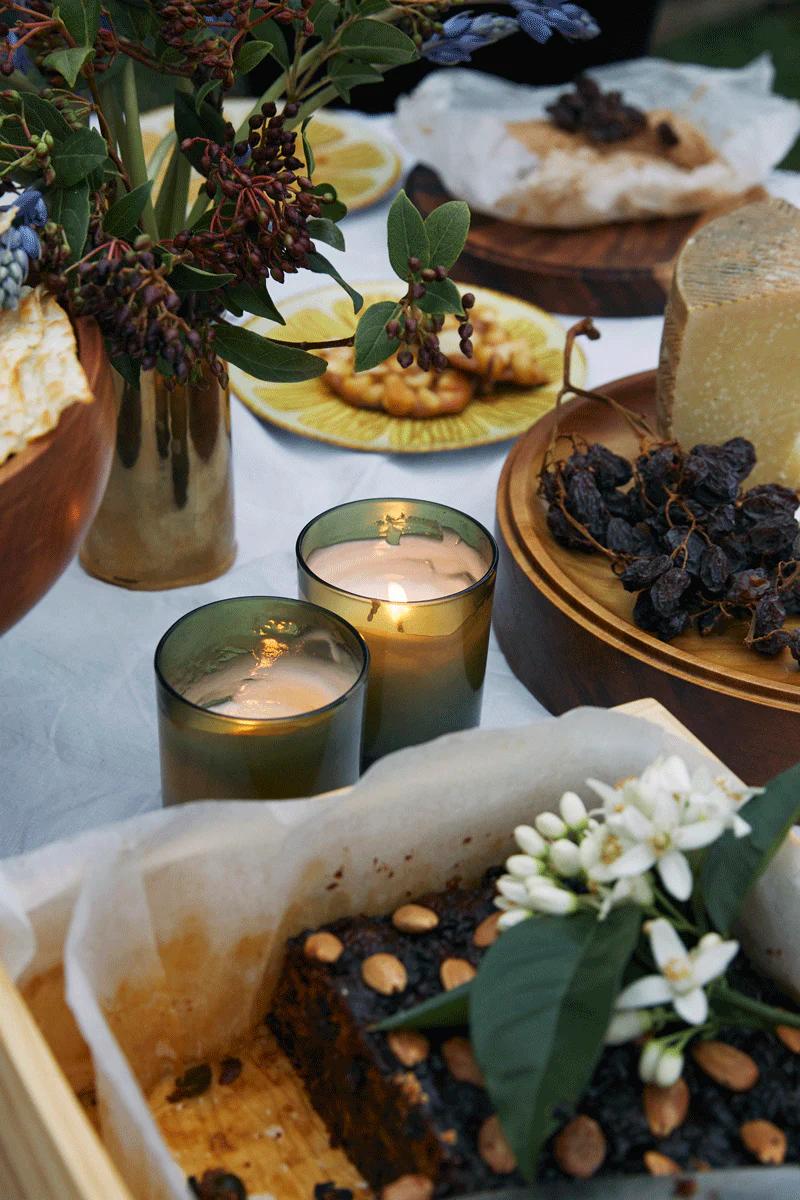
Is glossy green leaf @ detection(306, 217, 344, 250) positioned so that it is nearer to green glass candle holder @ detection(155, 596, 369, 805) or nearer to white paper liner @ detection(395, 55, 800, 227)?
green glass candle holder @ detection(155, 596, 369, 805)

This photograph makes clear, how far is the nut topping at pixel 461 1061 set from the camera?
42 cm

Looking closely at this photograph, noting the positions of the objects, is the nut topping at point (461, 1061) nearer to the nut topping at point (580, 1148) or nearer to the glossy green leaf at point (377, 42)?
the nut topping at point (580, 1148)

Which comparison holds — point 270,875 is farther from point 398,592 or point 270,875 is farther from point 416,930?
point 398,592

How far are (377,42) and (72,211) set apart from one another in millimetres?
188

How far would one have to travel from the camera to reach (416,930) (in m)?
0.47

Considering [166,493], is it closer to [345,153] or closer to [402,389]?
[402,389]

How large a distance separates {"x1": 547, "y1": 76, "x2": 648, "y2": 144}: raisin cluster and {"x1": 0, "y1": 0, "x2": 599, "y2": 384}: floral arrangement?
2.01 feet

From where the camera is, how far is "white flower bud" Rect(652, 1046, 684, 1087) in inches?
15.6

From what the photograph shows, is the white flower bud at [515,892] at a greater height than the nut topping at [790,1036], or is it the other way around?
the white flower bud at [515,892]

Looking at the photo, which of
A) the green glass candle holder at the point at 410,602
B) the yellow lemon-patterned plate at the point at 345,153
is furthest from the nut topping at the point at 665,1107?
the yellow lemon-patterned plate at the point at 345,153

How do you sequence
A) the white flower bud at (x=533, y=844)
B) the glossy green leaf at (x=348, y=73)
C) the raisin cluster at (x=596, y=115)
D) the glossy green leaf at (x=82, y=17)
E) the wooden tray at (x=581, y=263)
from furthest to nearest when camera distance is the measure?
1. the raisin cluster at (x=596, y=115)
2. the wooden tray at (x=581, y=263)
3. the glossy green leaf at (x=348, y=73)
4. the glossy green leaf at (x=82, y=17)
5. the white flower bud at (x=533, y=844)

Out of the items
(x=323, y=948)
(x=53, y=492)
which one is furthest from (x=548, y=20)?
(x=323, y=948)

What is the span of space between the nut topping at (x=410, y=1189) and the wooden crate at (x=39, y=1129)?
94 mm

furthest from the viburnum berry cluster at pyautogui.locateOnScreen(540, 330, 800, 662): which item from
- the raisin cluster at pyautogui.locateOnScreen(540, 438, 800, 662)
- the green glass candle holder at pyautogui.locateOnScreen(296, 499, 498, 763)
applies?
the green glass candle holder at pyautogui.locateOnScreen(296, 499, 498, 763)
